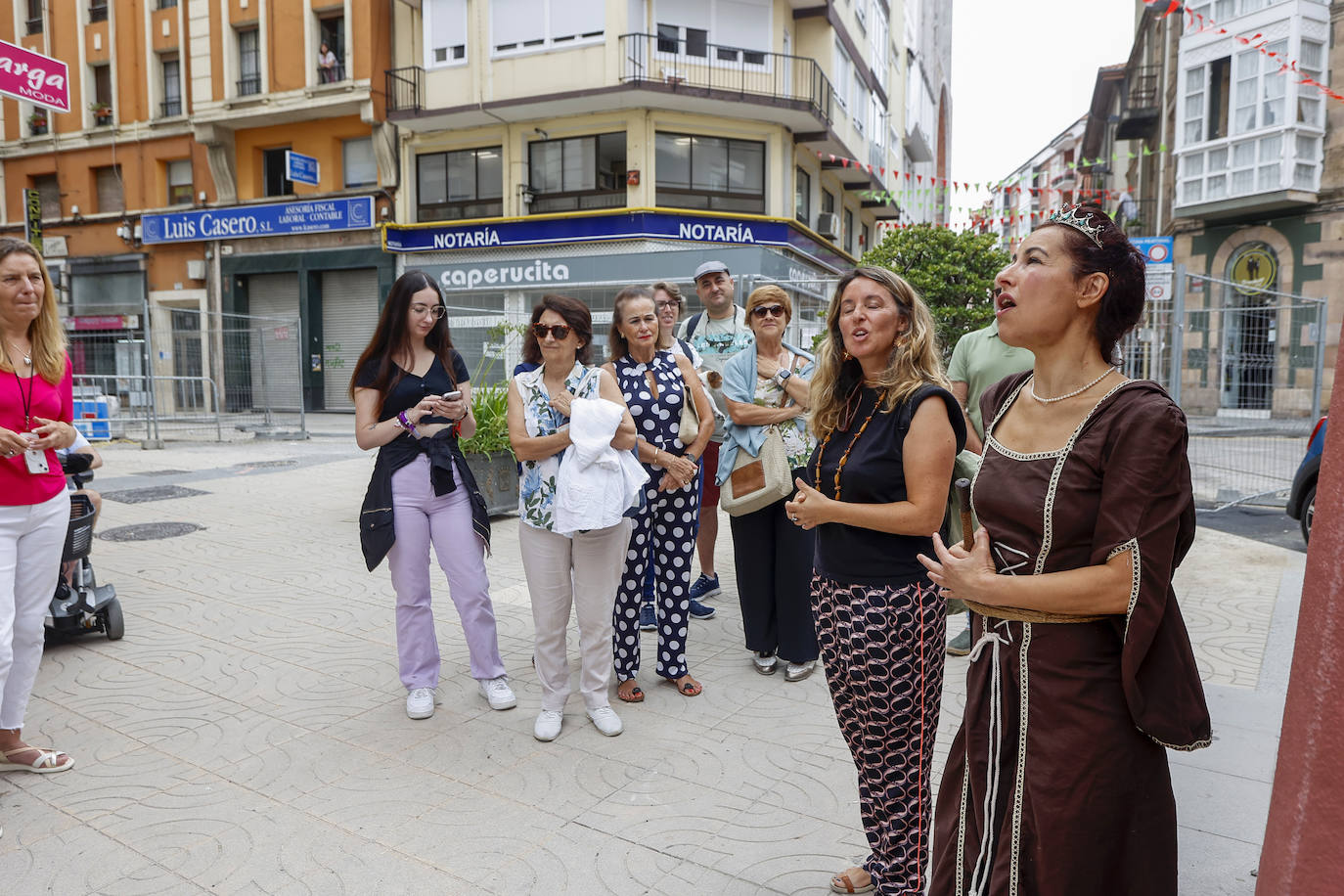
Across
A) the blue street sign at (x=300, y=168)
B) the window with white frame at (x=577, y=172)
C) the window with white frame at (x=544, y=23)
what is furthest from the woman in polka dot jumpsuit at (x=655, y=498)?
the blue street sign at (x=300, y=168)

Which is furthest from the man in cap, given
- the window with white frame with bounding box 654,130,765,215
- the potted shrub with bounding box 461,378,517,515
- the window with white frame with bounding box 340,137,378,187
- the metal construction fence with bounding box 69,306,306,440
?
the window with white frame with bounding box 340,137,378,187

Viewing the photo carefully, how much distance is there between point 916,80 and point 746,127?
2189 cm

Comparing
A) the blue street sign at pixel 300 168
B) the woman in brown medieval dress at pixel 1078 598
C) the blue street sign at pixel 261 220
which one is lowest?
the woman in brown medieval dress at pixel 1078 598

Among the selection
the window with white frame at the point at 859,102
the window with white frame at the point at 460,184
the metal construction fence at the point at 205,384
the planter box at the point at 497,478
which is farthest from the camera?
the window with white frame at the point at 859,102

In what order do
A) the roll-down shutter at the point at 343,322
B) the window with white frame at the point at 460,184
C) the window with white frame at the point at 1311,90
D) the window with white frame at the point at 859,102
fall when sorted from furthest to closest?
1. the window with white frame at the point at 859,102
2. the roll-down shutter at the point at 343,322
3. the window with white frame at the point at 460,184
4. the window with white frame at the point at 1311,90

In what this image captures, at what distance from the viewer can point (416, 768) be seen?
3.61 metres

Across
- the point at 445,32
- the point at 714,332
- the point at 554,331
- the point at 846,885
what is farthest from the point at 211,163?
the point at 846,885

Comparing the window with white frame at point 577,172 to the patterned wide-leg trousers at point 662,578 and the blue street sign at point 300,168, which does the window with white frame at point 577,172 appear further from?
the patterned wide-leg trousers at point 662,578

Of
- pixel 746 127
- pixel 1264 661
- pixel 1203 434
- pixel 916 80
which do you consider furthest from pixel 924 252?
pixel 916 80

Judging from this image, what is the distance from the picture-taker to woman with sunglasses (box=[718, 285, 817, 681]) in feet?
15.3

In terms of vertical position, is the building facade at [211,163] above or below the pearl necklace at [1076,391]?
above

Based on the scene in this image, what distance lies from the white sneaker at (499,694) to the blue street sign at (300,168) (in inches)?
898

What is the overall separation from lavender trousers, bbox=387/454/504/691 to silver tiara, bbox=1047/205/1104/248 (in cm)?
305

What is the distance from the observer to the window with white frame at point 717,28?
2130cm
